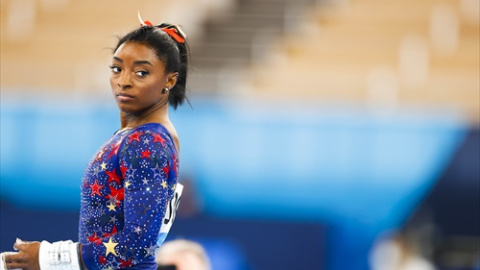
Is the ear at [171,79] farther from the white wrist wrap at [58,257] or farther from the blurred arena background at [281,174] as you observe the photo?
the blurred arena background at [281,174]

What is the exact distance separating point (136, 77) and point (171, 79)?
13cm

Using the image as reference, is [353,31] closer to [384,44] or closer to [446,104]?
[384,44]

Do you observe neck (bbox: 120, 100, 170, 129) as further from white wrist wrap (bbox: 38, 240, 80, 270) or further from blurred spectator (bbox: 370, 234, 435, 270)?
blurred spectator (bbox: 370, 234, 435, 270)

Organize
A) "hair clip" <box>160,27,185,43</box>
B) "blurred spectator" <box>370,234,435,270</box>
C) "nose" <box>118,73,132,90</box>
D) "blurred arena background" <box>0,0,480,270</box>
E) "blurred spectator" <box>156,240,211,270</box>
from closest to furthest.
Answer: "nose" <box>118,73,132,90</box>
"hair clip" <box>160,27,185,43</box>
"blurred spectator" <box>156,240,211,270</box>
"blurred arena background" <box>0,0,480,270</box>
"blurred spectator" <box>370,234,435,270</box>

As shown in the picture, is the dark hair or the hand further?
the dark hair

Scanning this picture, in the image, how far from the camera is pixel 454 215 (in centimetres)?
589

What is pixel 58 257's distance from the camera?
2.60 metres

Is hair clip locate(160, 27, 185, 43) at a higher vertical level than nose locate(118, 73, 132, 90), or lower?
higher

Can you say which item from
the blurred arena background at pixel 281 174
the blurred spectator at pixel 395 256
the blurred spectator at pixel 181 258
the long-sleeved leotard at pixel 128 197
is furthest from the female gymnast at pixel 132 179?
the blurred spectator at pixel 395 256

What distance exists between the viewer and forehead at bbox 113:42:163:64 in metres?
2.72

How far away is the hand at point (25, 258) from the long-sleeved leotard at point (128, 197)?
13 cm

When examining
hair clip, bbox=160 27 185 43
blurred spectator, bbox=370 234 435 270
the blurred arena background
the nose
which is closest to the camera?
the nose

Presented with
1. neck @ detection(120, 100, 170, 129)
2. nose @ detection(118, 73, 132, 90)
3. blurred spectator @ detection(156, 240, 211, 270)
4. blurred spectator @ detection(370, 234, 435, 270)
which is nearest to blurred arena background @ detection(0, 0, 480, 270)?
blurred spectator @ detection(370, 234, 435, 270)

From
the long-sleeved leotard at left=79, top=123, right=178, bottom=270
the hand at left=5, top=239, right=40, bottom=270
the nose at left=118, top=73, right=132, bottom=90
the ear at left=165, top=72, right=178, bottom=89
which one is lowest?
the hand at left=5, top=239, right=40, bottom=270
